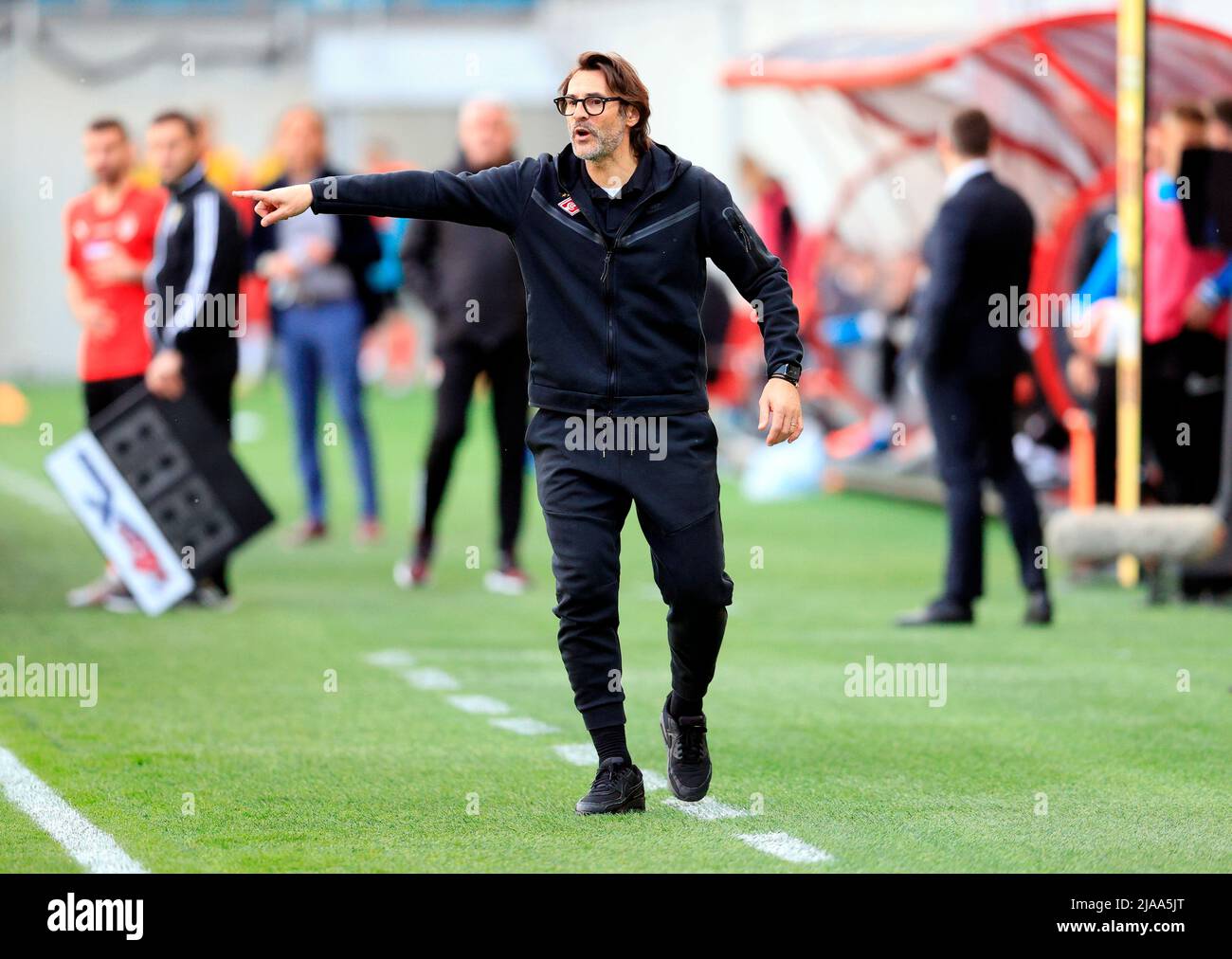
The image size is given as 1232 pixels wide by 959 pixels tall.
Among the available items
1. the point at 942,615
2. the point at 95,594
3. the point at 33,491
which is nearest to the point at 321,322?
the point at 95,594

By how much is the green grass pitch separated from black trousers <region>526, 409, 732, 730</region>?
44cm

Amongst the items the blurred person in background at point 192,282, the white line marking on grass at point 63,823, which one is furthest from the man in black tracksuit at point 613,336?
the blurred person in background at point 192,282

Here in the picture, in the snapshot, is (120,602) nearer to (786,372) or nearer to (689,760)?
(689,760)

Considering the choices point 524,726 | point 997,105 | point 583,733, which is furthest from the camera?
point 997,105

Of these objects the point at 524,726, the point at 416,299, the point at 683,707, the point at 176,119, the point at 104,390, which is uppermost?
the point at 176,119

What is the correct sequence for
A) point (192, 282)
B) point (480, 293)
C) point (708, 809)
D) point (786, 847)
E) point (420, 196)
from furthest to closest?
1. point (480, 293)
2. point (192, 282)
3. point (708, 809)
4. point (420, 196)
5. point (786, 847)

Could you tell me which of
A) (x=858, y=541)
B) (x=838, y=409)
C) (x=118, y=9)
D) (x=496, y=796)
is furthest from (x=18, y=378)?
(x=496, y=796)

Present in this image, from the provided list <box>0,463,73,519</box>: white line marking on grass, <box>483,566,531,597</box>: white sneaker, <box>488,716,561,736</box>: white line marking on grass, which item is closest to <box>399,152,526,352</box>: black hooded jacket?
<box>483,566,531,597</box>: white sneaker

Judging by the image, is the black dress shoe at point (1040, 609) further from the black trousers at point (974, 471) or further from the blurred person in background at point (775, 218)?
the blurred person in background at point (775, 218)

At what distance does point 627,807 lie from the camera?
5.85m

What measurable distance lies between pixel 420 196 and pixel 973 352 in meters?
4.43

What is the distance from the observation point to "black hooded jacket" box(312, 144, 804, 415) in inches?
227

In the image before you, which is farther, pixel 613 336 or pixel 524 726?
pixel 524 726
